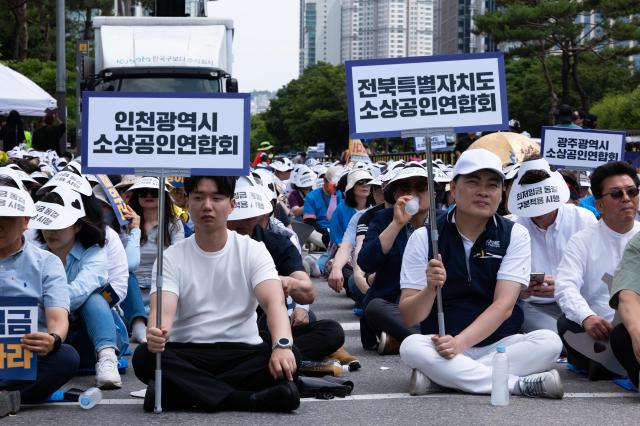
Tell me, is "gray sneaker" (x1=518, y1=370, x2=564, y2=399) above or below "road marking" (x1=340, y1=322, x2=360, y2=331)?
above

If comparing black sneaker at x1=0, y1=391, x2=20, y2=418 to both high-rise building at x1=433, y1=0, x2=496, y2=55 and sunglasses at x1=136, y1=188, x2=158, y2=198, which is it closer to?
sunglasses at x1=136, y1=188, x2=158, y2=198

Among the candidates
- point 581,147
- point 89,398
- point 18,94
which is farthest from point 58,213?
point 18,94

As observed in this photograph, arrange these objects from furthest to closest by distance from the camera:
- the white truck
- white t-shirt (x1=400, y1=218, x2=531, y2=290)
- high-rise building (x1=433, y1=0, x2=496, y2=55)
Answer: high-rise building (x1=433, y1=0, x2=496, y2=55), the white truck, white t-shirt (x1=400, y1=218, x2=531, y2=290)

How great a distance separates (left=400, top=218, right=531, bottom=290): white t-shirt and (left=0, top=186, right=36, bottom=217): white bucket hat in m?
2.20

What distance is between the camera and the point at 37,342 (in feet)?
23.0

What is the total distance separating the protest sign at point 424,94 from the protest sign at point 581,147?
4255mm

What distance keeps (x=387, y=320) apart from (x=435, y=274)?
224 cm

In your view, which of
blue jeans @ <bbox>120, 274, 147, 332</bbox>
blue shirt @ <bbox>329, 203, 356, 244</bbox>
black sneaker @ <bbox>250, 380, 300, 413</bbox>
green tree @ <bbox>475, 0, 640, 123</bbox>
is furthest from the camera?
green tree @ <bbox>475, 0, 640, 123</bbox>

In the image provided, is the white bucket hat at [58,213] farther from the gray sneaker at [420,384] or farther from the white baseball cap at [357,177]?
the white baseball cap at [357,177]

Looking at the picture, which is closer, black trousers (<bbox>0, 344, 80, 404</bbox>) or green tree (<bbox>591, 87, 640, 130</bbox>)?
black trousers (<bbox>0, 344, 80, 404</bbox>)

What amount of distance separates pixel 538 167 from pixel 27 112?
621 inches

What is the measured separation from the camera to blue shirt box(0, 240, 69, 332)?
284 inches

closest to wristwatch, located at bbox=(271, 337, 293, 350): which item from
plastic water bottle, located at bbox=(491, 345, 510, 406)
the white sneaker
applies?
plastic water bottle, located at bbox=(491, 345, 510, 406)

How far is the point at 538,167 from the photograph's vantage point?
963 cm
